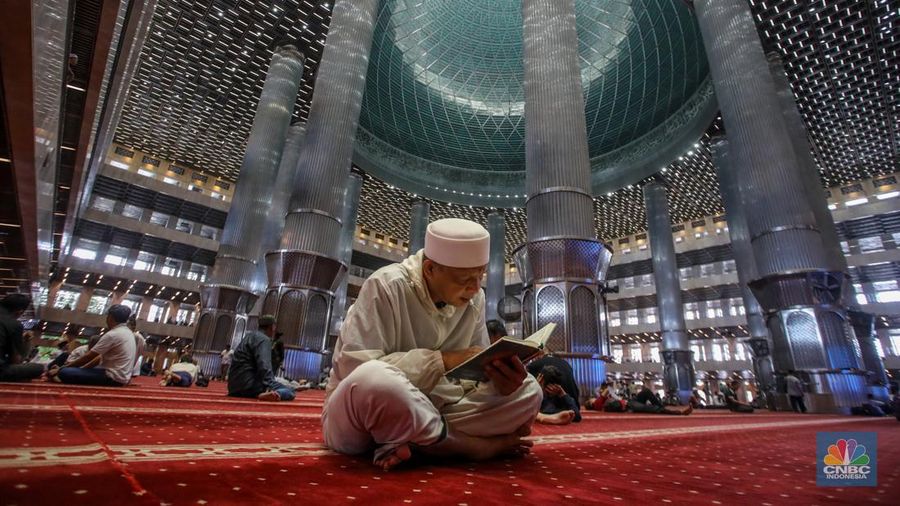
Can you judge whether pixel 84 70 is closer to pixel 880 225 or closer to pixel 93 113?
pixel 93 113

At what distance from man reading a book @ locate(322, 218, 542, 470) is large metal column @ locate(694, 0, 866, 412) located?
8.99 metres

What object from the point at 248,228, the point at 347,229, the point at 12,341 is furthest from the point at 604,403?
the point at 347,229

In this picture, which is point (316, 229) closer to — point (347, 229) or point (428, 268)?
point (428, 268)

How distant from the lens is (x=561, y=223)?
7.25m

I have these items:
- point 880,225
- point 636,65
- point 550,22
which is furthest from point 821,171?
point 550,22

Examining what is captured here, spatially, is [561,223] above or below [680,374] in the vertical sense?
above

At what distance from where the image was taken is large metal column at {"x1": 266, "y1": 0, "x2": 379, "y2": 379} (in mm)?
8289

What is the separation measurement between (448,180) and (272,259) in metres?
13.9

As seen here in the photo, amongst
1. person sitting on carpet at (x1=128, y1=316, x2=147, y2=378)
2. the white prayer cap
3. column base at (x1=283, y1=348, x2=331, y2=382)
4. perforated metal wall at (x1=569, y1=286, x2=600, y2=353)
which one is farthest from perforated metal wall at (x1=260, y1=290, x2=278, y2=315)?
the white prayer cap

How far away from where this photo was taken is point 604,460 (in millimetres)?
1862

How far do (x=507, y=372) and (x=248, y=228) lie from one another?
12004 mm

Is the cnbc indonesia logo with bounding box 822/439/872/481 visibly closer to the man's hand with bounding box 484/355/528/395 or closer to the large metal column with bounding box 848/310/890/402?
the man's hand with bounding box 484/355/528/395

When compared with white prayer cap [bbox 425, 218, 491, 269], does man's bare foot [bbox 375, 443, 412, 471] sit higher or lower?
lower

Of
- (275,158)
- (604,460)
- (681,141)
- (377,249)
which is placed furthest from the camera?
(377,249)
